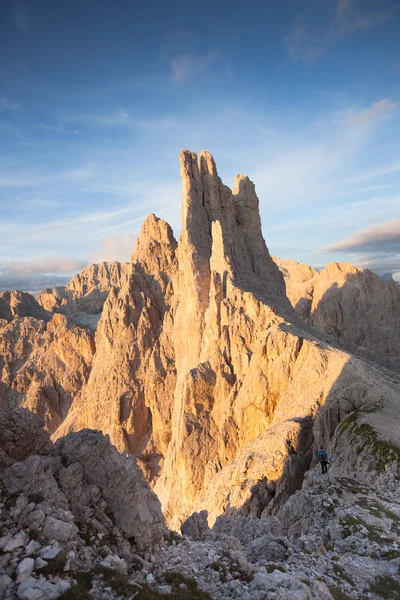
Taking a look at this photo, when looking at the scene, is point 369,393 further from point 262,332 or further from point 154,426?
point 154,426

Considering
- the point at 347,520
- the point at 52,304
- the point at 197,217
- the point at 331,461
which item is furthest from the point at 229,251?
the point at 52,304

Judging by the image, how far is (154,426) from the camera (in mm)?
76938

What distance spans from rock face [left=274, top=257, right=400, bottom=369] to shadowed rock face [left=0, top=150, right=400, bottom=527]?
49.5 meters

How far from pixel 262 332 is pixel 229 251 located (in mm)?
20365

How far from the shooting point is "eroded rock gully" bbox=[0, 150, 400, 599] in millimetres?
23984

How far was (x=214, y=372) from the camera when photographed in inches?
2124

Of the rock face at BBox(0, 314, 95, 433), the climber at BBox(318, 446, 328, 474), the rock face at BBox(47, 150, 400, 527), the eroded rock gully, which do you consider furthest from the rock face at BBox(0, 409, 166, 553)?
the rock face at BBox(0, 314, 95, 433)

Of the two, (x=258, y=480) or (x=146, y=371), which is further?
(x=146, y=371)

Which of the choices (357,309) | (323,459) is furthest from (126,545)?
(357,309)

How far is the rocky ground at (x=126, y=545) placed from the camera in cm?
975

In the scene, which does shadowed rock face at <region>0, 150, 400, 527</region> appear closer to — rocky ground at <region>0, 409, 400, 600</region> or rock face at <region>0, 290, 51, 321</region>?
rocky ground at <region>0, 409, 400, 600</region>

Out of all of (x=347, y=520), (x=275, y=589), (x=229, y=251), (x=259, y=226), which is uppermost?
(x=259, y=226)

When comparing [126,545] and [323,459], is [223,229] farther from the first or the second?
[126,545]

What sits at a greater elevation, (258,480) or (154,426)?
(258,480)
